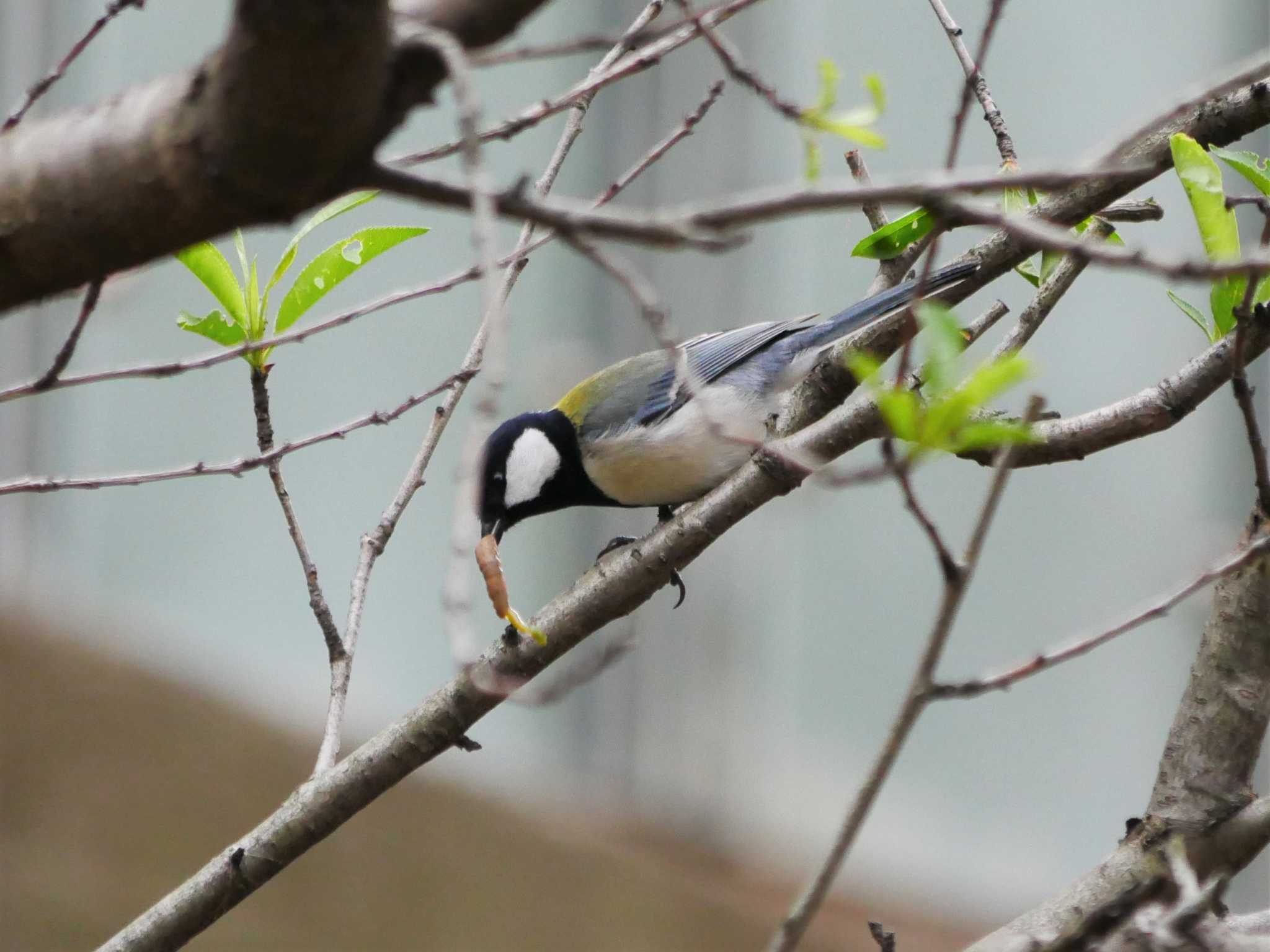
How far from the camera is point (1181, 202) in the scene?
4945 millimetres

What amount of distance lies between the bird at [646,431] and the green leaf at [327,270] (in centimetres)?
113

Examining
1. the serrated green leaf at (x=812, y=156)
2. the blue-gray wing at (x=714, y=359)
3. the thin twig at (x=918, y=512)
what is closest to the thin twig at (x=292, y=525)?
the serrated green leaf at (x=812, y=156)

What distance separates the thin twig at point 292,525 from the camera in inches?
66.7

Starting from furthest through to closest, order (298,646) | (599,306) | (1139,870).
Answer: (599,306)
(298,646)
(1139,870)

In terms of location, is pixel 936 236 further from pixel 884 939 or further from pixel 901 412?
pixel 884 939

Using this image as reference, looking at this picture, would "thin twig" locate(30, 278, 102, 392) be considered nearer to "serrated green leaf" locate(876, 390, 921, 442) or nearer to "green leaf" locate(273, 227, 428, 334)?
"green leaf" locate(273, 227, 428, 334)

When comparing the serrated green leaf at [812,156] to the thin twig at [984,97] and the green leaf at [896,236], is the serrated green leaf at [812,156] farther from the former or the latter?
the thin twig at [984,97]

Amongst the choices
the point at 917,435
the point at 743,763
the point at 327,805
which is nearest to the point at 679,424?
the point at 327,805

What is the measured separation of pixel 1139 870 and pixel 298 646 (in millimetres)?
3645

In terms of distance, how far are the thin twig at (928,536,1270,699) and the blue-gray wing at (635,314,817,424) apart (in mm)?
1837

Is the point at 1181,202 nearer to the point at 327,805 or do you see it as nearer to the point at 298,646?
the point at 298,646

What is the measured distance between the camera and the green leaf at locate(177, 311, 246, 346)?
169cm

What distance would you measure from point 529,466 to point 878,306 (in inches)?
42.6

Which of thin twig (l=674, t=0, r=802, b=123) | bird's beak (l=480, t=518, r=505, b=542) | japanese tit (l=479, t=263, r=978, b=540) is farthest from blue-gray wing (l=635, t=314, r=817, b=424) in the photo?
thin twig (l=674, t=0, r=802, b=123)
